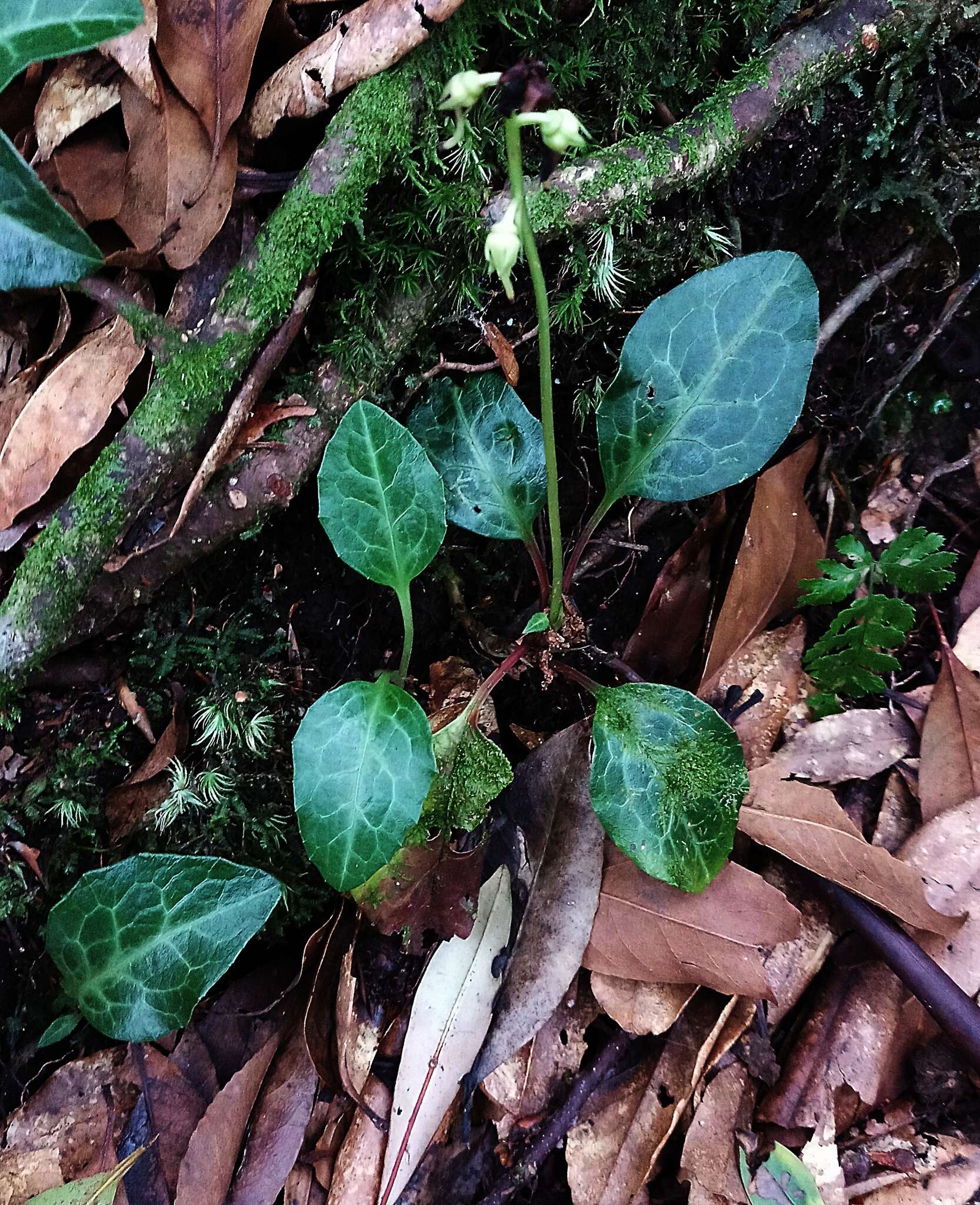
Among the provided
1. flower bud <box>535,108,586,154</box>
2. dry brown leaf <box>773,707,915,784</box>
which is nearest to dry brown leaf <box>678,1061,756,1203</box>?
dry brown leaf <box>773,707,915,784</box>

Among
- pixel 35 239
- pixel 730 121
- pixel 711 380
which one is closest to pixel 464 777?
pixel 711 380

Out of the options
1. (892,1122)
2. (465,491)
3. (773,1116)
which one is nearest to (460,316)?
(465,491)

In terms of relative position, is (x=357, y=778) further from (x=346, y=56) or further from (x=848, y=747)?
(x=346, y=56)

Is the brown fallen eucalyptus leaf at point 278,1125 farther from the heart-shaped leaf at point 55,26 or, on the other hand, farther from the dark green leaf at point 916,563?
the heart-shaped leaf at point 55,26

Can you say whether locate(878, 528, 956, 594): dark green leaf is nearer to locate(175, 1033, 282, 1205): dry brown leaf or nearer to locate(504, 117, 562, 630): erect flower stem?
locate(504, 117, 562, 630): erect flower stem

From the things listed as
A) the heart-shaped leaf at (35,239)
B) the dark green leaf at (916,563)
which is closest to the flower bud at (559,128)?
the heart-shaped leaf at (35,239)

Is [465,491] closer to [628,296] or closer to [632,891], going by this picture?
[628,296]
